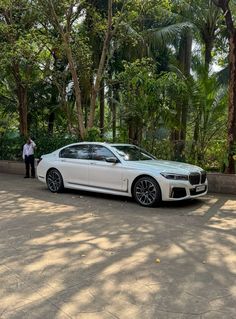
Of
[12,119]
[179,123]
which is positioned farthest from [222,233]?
[12,119]

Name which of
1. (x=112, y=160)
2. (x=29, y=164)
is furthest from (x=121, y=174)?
(x=29, y=164)

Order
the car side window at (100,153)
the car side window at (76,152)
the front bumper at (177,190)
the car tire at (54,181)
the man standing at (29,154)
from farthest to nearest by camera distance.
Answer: the man standing at (29,154) → the car tire at (54,181) → the car side window at (76,152) → the car side window at (100,153) → the front bumper at (177,190)

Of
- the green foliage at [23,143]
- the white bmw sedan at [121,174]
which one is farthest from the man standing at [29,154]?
the white bmw sedan at [121,174]

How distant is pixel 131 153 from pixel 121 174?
3.32ft

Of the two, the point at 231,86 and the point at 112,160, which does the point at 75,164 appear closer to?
the point at 112,160

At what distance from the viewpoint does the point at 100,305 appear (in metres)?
4.27

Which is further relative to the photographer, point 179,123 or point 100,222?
point 179,123

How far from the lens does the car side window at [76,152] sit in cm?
1134

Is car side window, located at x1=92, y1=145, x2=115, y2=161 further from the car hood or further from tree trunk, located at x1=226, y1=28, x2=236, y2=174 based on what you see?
tree trunk, located at x1=226, y1=28, x2=236, y2=174

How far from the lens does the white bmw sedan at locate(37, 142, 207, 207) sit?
31.3 feet

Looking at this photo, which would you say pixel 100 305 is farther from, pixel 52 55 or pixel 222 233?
pixel 52 55

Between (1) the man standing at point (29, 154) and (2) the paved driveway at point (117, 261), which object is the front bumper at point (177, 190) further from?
(1) the man standing at point (29, 154)

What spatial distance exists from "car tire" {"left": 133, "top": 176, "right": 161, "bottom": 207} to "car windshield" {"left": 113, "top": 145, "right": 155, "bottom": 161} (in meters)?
0.91

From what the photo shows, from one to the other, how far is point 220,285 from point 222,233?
8.46ft
